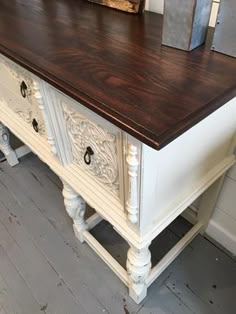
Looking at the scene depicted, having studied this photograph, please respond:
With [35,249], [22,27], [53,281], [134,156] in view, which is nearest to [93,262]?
[53,281]

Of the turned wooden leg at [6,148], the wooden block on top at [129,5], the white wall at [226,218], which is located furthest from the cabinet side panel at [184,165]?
the turned wooden leg at [6,148]

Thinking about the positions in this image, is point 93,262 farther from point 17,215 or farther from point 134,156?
point 134,156

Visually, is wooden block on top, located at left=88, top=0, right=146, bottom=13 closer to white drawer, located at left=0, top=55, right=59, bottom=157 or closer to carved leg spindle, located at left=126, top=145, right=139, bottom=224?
white drawer, located at left=0, top=55, right=59, bottom=157

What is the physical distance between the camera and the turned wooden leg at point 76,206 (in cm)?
101

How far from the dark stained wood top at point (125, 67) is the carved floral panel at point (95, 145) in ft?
0.34

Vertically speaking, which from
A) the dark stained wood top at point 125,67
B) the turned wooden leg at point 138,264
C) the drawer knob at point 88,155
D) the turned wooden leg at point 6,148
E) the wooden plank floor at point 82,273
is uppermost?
the dark stained wood top at point 125,67

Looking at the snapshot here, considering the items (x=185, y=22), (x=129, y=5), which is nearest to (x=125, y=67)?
(x=185, y=22)

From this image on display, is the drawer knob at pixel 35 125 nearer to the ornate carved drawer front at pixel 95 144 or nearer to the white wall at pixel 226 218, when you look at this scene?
the ornate carved drawer front at pixel 95 144

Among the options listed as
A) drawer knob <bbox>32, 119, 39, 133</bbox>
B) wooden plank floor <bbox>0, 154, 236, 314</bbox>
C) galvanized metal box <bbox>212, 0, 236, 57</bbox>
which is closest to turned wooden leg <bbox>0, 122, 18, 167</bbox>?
wooden plank floor <bbox>0, 154, 236, 314</bbox>

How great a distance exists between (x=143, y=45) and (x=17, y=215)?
108 centimetres

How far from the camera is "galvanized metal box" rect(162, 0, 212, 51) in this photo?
637 millimetres

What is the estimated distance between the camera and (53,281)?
1170 mm

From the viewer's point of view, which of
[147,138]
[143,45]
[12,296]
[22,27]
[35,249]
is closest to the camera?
[147,138]

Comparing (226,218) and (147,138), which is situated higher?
(147,138)
